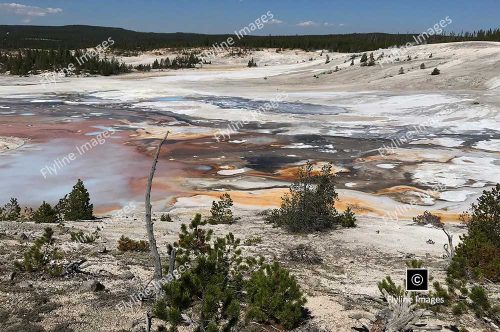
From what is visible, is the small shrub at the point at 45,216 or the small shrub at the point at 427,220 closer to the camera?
the small shrub at the point at 45,216

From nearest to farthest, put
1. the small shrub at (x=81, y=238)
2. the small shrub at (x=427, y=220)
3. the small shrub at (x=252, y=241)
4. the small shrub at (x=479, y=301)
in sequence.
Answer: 1. the small shrub at (x=479, y=301)
2. the small shrub at (x=81, y=238)
3. the small shrub at (x=252, y=241)
4. the small shrub at (x=427, y=220)

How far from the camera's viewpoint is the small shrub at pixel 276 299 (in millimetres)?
5863

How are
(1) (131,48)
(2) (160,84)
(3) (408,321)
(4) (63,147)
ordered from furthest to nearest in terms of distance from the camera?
1. (1) (131,48)
2. (2) (160,84)
3. (4) (63,147)
4. (3) (408,321)

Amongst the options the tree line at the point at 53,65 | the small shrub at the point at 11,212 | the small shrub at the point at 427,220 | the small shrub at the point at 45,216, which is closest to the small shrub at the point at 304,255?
the small shrub at the point at 427,220

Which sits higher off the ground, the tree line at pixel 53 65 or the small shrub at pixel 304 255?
the tree line at pixel 53 65

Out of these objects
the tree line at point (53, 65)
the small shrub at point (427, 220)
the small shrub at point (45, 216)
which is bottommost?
the small shrub at point (427, 220)

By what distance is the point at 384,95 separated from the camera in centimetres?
3331

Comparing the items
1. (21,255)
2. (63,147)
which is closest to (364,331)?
(21,255)

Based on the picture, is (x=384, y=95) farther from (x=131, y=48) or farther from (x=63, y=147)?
(x=131, y=48)

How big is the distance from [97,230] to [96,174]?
7690 mm

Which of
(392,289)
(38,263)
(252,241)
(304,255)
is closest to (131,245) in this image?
(38,263)

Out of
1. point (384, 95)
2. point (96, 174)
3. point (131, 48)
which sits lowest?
point (96, 174)

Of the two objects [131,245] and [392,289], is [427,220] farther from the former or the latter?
[131,245]

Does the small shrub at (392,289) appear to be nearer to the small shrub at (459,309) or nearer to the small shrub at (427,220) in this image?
the small shrub at (459,309)
